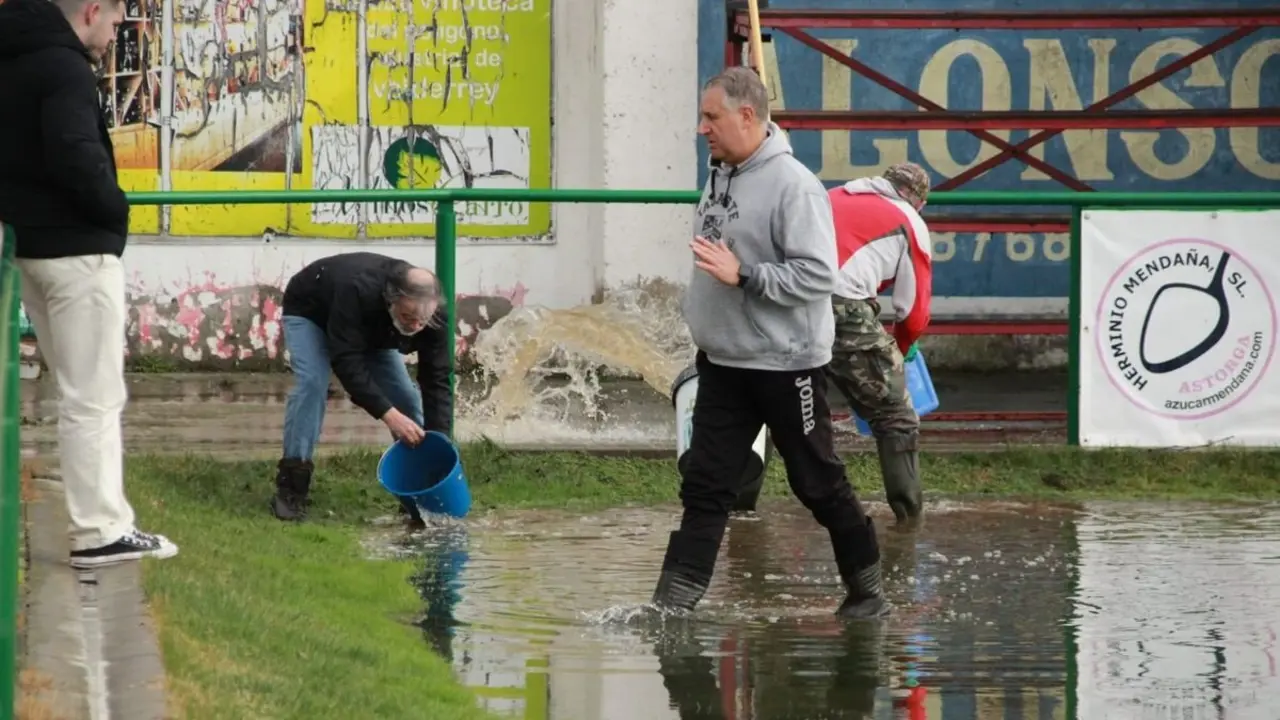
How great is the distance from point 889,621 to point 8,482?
371 cm

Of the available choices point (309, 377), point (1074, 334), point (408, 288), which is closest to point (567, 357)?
point (309, 377)

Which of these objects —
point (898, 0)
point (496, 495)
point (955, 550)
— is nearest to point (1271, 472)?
point (955, 550)

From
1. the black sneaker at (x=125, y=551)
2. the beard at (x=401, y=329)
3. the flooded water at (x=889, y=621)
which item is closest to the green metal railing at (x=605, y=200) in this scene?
the beard at (x=401, y=329)

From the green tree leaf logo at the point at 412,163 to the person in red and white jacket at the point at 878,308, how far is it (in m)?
5.51

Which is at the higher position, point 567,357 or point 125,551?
point 567,357

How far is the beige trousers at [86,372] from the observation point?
22.8 ft

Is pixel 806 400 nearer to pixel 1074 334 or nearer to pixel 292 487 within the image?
pixel 292 487

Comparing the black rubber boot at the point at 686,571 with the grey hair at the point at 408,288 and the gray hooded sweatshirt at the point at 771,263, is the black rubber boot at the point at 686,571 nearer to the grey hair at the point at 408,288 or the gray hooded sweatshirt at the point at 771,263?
the gray hooded sweatshirt at the point at 771,263

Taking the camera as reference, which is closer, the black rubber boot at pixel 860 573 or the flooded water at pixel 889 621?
the flooded water at pixel 889 621

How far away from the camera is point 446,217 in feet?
34.2

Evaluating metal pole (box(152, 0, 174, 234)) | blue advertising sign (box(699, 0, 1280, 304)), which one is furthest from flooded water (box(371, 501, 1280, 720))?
metal pole (box(152, 0, 174, 234))

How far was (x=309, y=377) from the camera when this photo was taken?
9.15m

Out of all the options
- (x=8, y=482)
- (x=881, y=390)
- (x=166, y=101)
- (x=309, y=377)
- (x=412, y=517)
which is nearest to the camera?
(x=8, y=482)

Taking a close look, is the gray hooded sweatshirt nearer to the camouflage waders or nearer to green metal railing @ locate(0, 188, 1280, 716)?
the camouflage waders
